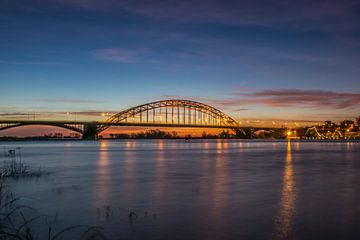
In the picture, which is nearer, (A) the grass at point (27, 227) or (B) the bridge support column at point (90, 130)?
(A) the grass at point (27, 227)

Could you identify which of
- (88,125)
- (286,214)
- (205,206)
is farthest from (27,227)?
(88,125)

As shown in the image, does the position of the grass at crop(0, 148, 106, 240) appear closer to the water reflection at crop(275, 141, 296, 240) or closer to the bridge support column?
the water reflection at crop(275, 141, 296, 240)

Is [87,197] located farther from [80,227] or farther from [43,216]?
[80,227]

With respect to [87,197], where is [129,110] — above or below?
above

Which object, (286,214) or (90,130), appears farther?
(90,130)

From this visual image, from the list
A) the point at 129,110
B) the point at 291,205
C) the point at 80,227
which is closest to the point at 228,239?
the point at 80,227

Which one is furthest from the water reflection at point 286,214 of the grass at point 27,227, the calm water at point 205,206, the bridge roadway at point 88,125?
the bridge roadway at point 88,125

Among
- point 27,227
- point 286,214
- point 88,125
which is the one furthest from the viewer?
point 88,125

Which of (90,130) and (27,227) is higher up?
(90,130)

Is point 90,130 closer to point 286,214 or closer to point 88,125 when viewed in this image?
point 88,125

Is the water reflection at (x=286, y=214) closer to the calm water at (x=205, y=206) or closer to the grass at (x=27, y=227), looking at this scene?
the calm water at (x=205, y=206)

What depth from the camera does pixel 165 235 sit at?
6.77 m

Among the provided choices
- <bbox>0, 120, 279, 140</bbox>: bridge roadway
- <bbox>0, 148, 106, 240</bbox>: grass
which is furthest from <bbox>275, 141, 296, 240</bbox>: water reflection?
<bbox>0, 120, 279, 140</bbox>: bridge roadway

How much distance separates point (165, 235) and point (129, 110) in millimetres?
95729
